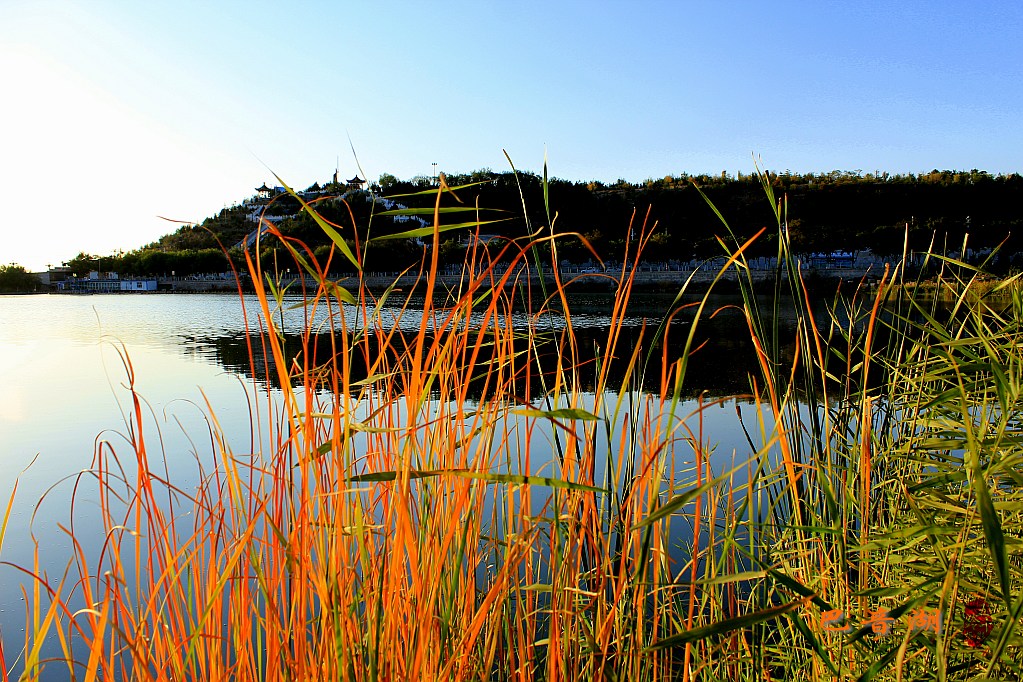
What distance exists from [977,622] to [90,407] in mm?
5101

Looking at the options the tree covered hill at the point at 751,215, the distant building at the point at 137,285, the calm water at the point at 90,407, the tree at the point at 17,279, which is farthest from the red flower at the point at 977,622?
the tree at the point at 17,279

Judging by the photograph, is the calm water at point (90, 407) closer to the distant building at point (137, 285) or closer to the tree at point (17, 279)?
the distant building at point (137, 285)

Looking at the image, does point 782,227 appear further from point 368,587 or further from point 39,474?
point 39,474

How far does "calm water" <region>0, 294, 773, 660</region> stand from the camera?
247 centimetres

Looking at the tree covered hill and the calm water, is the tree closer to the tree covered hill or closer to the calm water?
the tree covered hill

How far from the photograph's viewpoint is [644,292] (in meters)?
23.6

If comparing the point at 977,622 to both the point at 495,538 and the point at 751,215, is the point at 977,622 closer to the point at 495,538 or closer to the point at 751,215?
the point at 495,538

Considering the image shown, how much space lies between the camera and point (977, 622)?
94 cm

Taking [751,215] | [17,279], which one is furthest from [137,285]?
[751,215]

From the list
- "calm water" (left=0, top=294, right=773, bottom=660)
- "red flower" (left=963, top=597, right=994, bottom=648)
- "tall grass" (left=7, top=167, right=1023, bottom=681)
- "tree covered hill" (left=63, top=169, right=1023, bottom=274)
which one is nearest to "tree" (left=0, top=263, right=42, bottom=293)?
"tree covered hill" (left=63, top=169, right=1023, bottom=274)

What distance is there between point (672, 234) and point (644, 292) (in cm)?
998

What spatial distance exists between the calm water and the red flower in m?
0.94

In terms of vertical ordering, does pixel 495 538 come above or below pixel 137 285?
below

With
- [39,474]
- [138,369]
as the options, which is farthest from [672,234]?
[39,474]
